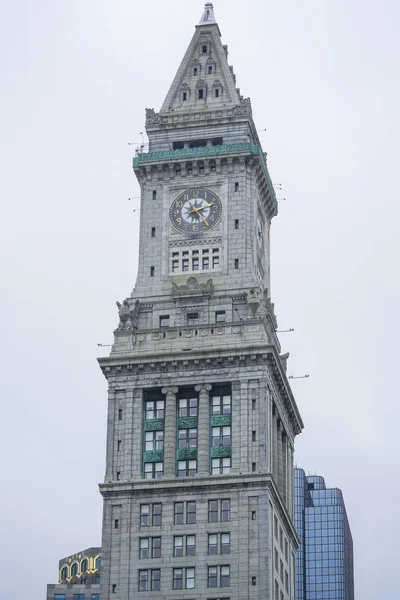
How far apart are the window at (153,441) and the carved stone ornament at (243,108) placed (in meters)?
39.1

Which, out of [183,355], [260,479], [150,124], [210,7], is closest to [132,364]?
[183,355]

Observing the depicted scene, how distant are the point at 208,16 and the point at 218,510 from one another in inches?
2488

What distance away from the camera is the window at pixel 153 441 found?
16538 centimetres

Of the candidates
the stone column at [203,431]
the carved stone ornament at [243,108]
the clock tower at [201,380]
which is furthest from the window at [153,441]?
the carved stone ornament at [243,108]

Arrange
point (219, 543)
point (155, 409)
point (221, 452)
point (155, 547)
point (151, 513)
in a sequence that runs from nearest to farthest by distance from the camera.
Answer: point (219, 543), point (155, 547), point (151, 513), point (221, 452), point (155, 409)

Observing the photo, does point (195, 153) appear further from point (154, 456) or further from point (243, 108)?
point (154, 456)

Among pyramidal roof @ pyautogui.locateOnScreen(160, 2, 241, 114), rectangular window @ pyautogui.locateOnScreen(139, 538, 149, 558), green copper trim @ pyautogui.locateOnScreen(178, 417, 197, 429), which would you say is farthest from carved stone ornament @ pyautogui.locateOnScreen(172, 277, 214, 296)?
rectangular window @ pyautogui.locateOnScreen(139, 538, 149, 558)

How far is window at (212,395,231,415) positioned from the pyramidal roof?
120 ft

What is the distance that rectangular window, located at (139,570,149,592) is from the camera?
158 meters

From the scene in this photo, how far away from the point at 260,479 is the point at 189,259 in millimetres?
28014

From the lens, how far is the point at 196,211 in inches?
7018

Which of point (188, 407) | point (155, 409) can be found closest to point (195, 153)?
point (188, 407)

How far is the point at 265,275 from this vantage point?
18250 cm

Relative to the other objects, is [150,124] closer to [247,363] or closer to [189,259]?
[189,259]
